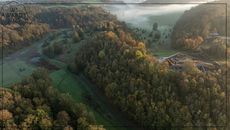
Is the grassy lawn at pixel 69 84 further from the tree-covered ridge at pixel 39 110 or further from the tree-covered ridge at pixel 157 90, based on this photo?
the tree-covered ridge at pixel 39 110

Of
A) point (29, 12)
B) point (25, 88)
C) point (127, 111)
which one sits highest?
point (29, 12)

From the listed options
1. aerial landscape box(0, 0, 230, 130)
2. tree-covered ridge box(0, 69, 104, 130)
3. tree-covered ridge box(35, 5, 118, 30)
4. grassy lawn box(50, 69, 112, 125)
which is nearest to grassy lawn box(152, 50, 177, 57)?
aerial landscape box(0, 0, 230, 130)

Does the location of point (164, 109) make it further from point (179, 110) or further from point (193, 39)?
point (193, 39)

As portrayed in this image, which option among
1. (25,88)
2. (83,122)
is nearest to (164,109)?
(83,122)

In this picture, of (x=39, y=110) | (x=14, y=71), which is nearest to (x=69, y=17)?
(x=14, y=71)

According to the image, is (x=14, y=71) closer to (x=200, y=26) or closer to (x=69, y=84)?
(x=69, y=84)

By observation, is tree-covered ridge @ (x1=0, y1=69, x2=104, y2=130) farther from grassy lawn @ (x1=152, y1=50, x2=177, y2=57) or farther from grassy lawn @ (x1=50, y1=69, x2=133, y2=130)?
grassy lawn @ (x1=152, y1=50, x2=177, y2=57)
